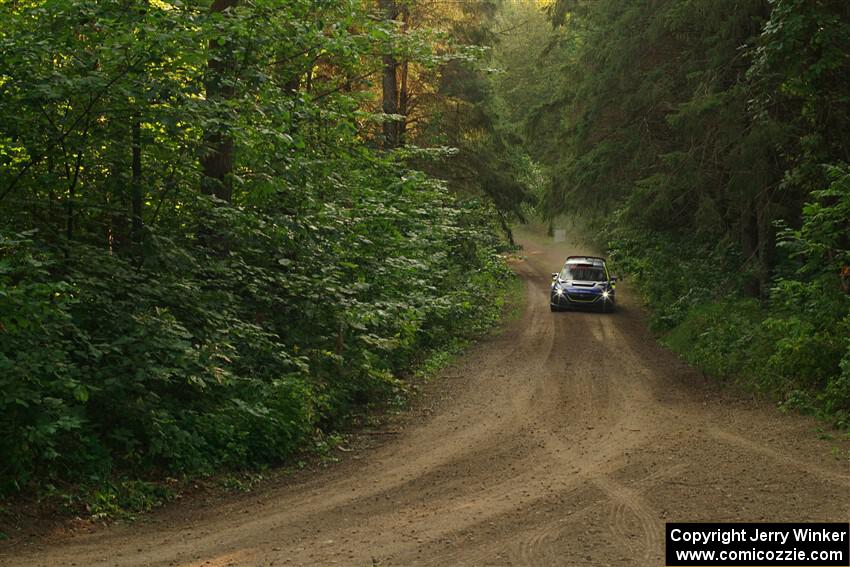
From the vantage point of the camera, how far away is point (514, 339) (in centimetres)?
2150

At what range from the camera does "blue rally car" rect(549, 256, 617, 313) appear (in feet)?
87.2

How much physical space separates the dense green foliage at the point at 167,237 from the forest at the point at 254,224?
0.04m

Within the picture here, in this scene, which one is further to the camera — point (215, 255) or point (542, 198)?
point (542, 198)

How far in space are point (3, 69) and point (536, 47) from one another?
204ft

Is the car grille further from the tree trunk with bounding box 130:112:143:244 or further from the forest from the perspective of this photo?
the tree trunk with bounding box 130:112:143:244

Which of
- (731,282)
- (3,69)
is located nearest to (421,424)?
(3,69)

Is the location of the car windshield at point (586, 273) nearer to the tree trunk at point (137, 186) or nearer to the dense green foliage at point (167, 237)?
the dense green foliage at point (167, 237)

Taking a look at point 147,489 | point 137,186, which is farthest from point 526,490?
point 137,186

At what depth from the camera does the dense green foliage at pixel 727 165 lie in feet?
43.6

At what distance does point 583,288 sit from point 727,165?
929cm

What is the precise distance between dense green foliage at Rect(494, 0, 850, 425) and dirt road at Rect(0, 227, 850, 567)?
1747 millimetres

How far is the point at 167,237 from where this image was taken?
9844 mm

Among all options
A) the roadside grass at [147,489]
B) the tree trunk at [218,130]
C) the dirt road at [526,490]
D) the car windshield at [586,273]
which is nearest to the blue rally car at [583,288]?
the car windshield at [586,273]

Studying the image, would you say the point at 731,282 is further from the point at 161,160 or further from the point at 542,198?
the point at 161,160
